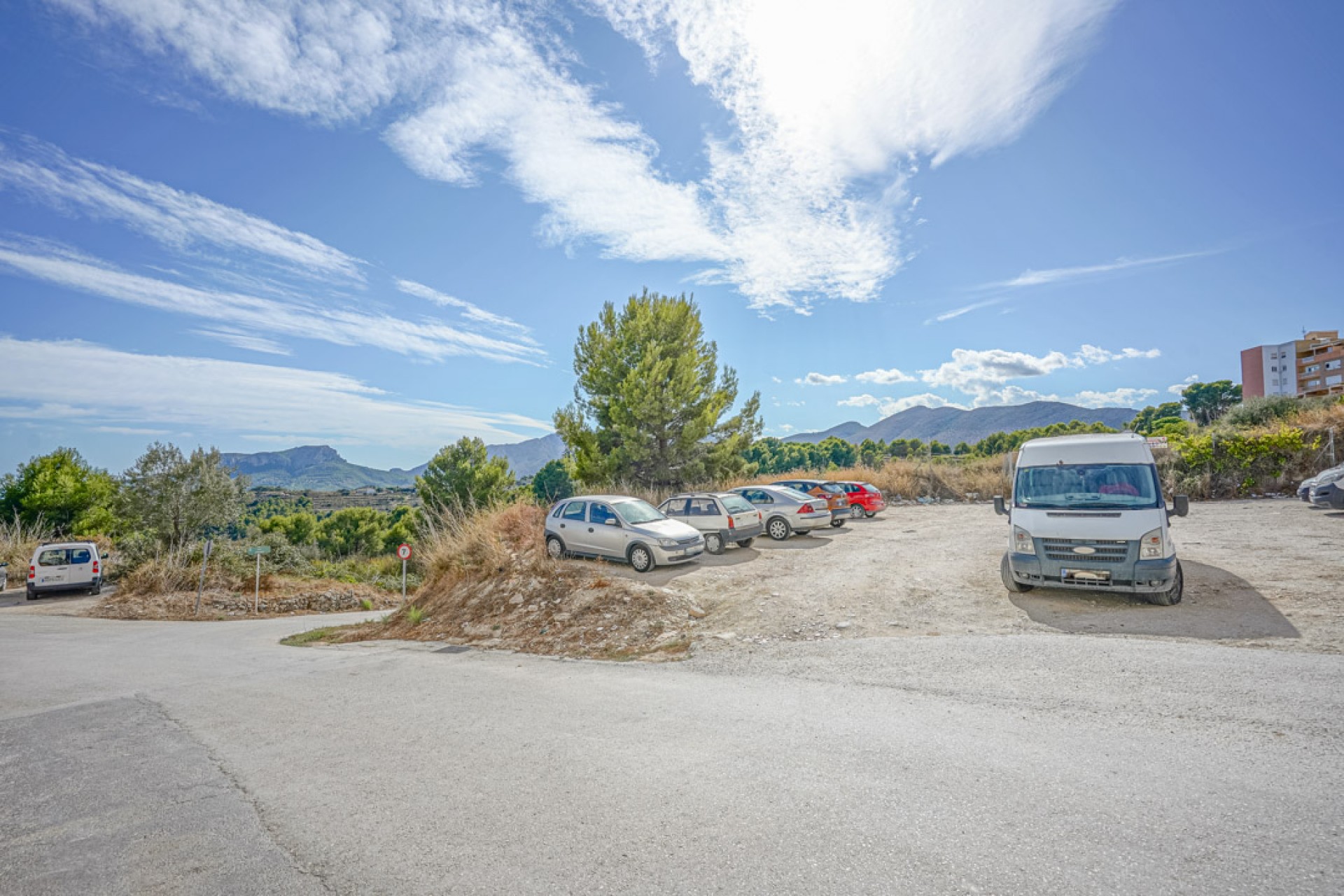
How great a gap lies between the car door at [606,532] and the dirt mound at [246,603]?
495 inches

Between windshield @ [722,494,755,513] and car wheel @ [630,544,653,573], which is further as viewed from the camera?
windshield @ [722,494,755,513]

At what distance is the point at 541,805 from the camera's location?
340 centimetres

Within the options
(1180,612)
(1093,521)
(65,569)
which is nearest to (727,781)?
(1093,521)

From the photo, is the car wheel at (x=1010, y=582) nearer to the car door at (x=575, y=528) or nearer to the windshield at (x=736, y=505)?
the windshield at (x=736, y=505)

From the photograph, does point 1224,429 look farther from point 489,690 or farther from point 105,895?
point 105,895

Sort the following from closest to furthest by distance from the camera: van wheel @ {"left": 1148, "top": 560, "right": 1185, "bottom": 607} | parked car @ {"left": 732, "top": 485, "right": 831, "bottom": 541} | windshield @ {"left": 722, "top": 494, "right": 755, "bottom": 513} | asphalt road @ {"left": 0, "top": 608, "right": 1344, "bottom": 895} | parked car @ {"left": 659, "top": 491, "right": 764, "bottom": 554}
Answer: asphalt road @ {"left": 0, "top": 608, "right": 1344, "bottom": 895} → van wheel @ {"left": 1148, "top": 560, "right": 1185, "bottom": 607} → parked car @ {"left": 659, "top": 491, "right": 764, "bottom": 554} → windshield @ {"left": 722, "top": 494, "right": 755, "bottom": 513} → parked car @ {"left": 732, "top": 485, "right": 831, "bottom": 541}

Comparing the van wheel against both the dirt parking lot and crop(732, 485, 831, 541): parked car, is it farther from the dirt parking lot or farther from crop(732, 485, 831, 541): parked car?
crop(732, 485, 831, 541): parked car

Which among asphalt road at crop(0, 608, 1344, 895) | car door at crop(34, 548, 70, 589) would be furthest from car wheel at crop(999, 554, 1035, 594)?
car door at crop(34, 548, 70, 589)

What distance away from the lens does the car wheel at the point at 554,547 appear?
46.5ft

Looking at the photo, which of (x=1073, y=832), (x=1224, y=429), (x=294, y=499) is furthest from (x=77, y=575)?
(x=294, y=499)

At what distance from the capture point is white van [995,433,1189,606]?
8273 mm

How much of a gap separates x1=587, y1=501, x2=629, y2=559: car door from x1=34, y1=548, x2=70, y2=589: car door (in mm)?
19902

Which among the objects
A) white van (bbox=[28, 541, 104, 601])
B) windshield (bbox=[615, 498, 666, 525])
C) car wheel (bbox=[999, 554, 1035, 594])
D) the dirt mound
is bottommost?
the dirt mound

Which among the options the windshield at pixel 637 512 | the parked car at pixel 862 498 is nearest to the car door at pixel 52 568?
the windshield at pixel 637 512
